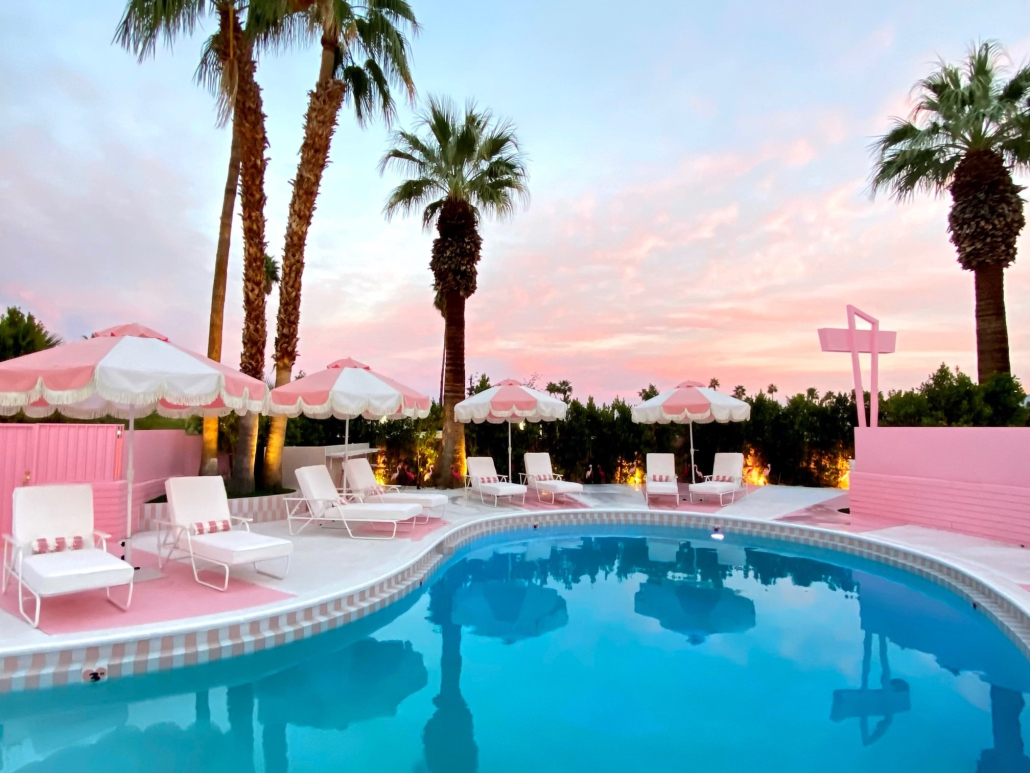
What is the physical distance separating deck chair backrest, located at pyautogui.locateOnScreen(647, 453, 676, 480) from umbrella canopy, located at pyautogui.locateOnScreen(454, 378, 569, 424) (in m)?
2.57

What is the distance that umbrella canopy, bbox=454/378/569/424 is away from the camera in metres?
11.4

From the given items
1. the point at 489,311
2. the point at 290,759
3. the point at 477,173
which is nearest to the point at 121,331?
the point at 290,759

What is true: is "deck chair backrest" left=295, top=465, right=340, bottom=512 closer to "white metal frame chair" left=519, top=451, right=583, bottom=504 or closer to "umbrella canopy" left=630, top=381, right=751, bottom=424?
"white metal frame chair" left=519, top=451, right=583, bottom=504

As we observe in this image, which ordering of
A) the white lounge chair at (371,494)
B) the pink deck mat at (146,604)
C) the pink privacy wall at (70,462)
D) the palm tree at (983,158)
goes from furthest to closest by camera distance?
the palm tree at (983,158) < the white lounge chair at (371,494) < the pink privacy wall at (70,462) < the pink deck mat at (146,604)

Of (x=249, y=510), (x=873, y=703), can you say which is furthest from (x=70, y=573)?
(x=873, y=703)

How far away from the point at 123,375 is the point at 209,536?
2.00m

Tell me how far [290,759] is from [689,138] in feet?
48.2

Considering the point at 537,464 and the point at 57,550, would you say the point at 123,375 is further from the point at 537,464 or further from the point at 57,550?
the point at 537,464

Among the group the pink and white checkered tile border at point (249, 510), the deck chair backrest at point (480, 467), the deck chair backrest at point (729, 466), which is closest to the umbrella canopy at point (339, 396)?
the pink and white checkered tile border at point (249, 510)

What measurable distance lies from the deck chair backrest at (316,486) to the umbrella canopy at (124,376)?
2566 millimetres

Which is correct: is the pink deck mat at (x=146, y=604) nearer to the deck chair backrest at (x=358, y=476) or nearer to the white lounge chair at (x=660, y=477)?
the deck chair backrest at (x=358, y=476)

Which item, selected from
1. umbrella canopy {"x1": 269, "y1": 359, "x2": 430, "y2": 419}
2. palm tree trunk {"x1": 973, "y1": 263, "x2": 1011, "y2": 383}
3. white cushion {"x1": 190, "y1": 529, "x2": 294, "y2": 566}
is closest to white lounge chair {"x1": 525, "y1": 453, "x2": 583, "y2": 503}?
umbrella canopy {"x1": 269, "y1": 359, "x2": 430, "y2": 419}

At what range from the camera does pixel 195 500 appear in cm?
679

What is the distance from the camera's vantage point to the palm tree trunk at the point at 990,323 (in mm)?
13727
